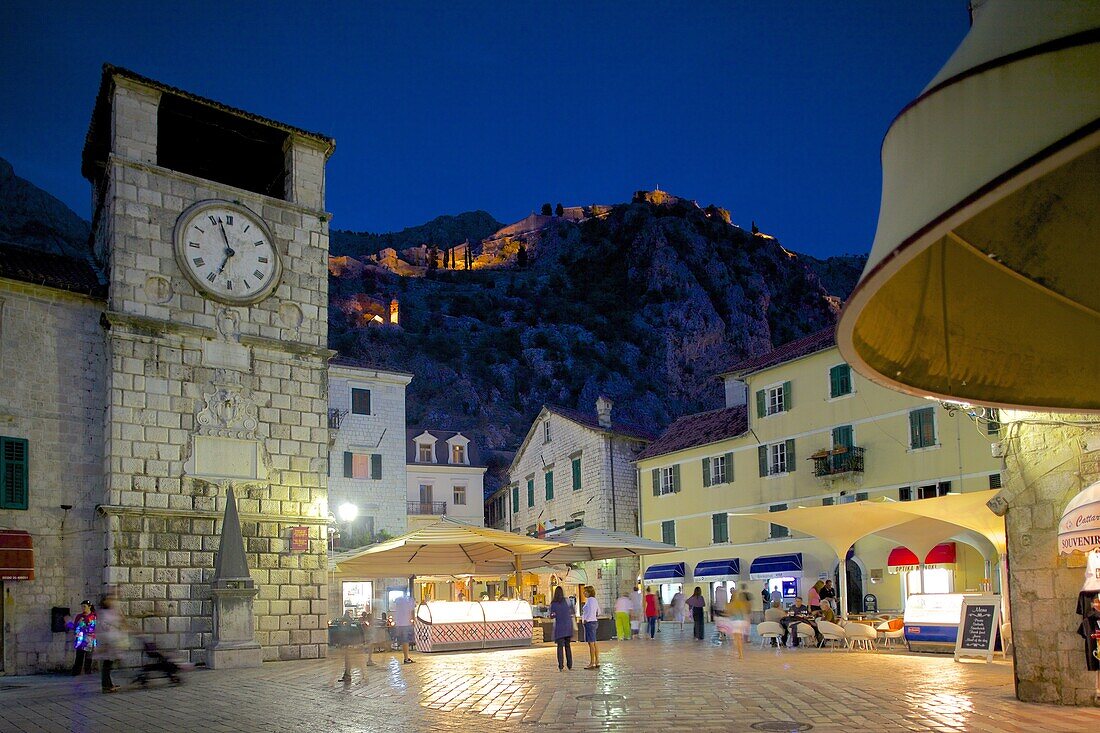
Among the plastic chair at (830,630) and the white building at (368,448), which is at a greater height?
the white building at (368,448)

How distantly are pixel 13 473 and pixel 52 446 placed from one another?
2.96 feet

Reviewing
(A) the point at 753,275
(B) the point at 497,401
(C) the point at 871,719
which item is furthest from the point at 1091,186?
(A) the point at 753,275

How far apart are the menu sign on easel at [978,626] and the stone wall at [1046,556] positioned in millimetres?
6101

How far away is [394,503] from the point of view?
43.7 m

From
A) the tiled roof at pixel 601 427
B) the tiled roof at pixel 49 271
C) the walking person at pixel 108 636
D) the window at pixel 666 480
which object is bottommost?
the walking person at pixel 108 636

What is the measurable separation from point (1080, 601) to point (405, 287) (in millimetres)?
103449

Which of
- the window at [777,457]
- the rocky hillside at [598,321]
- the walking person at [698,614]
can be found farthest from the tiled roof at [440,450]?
the walking person at [698,614]

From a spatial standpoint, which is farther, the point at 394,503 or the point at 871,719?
the point at 394,503

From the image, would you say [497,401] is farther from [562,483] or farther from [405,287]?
[562,483]

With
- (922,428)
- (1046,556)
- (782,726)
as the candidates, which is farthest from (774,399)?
(782,726)

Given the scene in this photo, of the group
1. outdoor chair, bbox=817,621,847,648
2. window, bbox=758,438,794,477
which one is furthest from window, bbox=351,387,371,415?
outdoor chair, bbox=817,621,847,648

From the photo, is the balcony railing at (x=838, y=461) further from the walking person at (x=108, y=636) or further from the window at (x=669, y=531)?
the walking person at (x=108, y=636)

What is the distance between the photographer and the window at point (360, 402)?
4297 centimetres

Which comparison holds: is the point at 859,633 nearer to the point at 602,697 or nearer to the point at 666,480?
the point at 602,697
